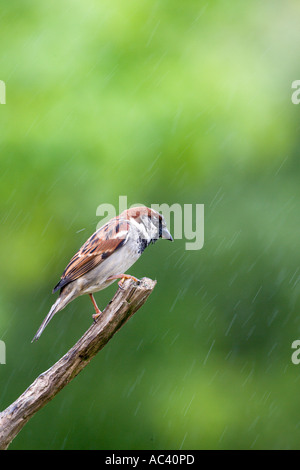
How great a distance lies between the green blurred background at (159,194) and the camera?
344 inches

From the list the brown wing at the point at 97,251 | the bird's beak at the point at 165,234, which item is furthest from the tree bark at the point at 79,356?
the bird's beak at the point at 165,234

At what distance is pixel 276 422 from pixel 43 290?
383 centimetres

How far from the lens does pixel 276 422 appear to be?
10078 millimetres

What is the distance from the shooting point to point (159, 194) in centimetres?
895

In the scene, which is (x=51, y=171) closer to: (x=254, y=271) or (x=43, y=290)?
(x=43, y=290)

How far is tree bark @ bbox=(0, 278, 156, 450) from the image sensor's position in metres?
4.07

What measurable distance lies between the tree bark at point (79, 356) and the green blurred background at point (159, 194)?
4.19 m

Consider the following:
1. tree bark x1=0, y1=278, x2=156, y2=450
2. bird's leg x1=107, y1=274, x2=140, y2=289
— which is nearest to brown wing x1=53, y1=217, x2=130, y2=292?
bird's leg x1=107, y1=274, x2=140, y2=289

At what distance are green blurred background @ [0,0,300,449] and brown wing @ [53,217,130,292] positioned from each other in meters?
3.37

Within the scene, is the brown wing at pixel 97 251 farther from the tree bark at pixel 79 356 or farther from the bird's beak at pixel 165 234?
the tree bark at pixel 79 356

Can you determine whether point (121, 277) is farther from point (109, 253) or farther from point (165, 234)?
point (165, 234)

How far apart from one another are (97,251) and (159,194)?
4027mm

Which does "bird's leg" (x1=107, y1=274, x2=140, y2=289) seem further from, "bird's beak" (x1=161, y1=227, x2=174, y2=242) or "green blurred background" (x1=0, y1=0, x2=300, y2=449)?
"green blurred background" (x1=0, y1=0, x2=300, y2=449)

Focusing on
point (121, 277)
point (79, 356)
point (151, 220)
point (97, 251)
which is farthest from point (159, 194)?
point (79, 356)
